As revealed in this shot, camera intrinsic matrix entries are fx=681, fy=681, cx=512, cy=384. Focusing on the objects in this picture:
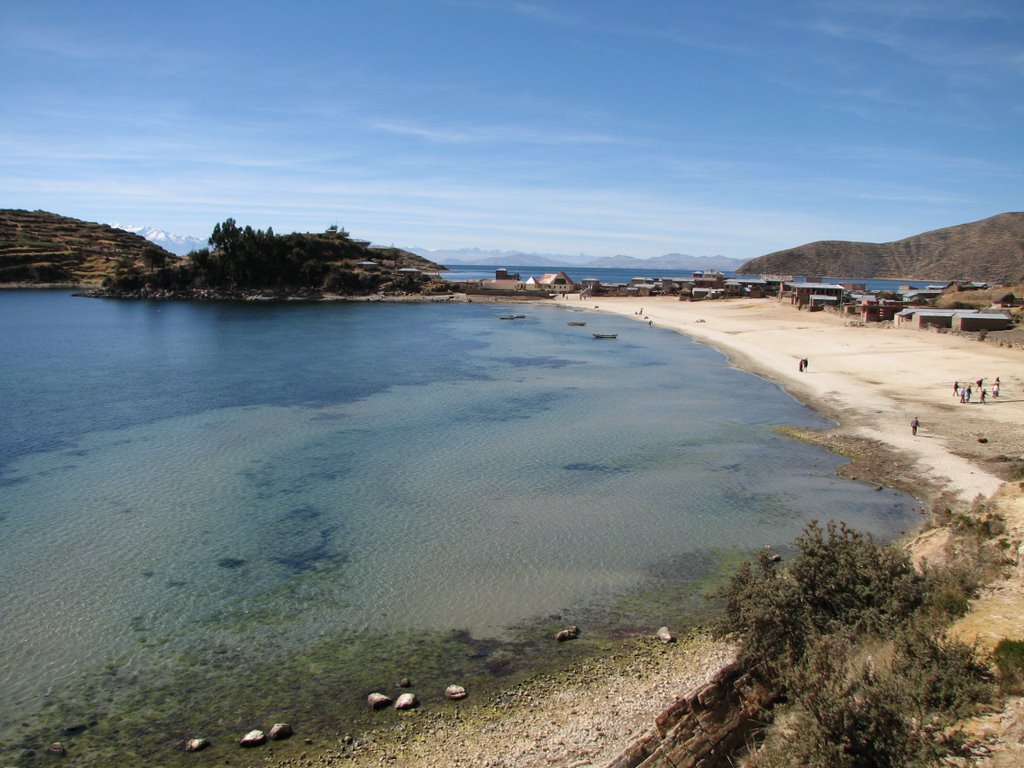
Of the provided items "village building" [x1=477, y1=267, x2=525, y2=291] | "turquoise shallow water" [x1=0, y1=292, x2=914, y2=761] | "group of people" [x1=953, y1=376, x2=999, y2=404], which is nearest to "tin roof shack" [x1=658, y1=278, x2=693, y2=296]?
"village building" [x1=477, y1=267, x2=525, y2=291]

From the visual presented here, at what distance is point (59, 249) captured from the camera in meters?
151

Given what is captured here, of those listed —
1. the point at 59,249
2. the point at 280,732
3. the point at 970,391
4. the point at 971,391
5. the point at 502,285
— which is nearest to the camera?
the point at 280,732

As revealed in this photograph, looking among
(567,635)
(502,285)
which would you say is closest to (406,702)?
(567,635)

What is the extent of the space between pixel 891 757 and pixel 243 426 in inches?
1269

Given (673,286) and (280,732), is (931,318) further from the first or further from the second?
(673,286)

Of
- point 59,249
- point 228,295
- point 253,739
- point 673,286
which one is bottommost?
point 253,739

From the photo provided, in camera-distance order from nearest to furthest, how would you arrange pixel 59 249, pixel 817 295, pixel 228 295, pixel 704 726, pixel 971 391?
pixel 704 726 < pixel 971 391 < pixel 817 295 < pixel 228 295 < pixel 59 249

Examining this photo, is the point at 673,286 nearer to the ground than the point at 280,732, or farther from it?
farther from it

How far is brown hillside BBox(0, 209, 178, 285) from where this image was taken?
457 ft

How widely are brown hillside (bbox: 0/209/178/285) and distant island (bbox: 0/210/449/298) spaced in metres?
0.21

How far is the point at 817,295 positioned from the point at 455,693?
296 feet

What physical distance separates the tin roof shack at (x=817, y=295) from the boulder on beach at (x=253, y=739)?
88.9m

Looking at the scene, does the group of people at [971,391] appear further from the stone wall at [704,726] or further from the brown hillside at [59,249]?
the brown hillside at [59,249]

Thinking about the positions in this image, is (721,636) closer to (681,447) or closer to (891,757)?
(891,757)
